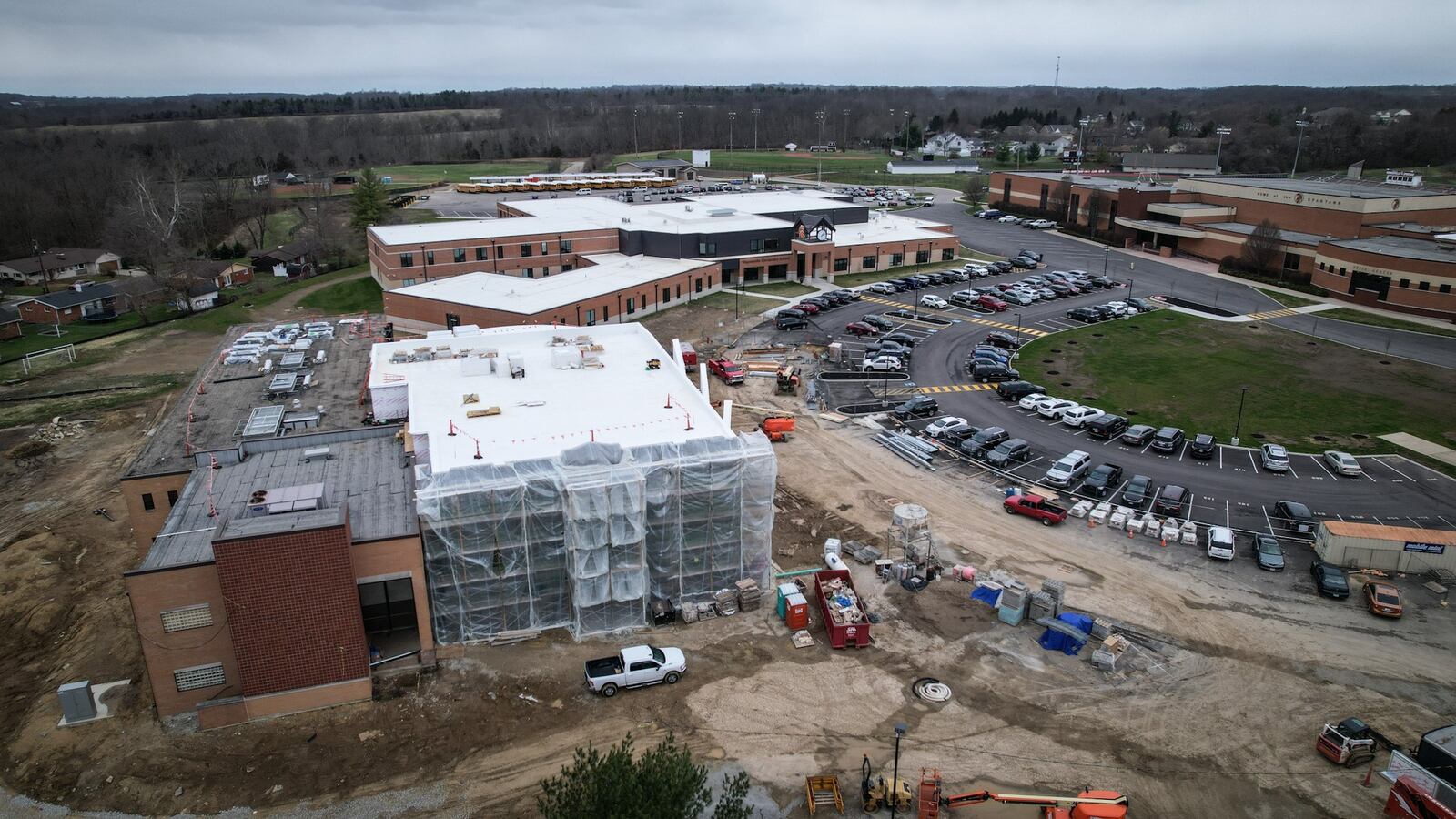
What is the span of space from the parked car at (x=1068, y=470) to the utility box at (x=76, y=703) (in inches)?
1413

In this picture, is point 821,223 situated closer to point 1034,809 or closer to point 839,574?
point 839,574

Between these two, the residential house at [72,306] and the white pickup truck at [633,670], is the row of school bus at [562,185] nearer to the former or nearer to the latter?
the residential house at [72,306]

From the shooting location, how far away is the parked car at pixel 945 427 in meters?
42.8

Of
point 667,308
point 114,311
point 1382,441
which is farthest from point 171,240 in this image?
point 1382,441

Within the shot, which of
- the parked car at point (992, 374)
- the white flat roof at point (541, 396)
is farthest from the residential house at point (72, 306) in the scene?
the parked car at point (992, 374)

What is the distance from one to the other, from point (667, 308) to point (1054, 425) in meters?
33.5

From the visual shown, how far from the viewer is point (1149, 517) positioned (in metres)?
33.9

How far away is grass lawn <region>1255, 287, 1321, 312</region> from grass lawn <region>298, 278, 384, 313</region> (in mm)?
76620

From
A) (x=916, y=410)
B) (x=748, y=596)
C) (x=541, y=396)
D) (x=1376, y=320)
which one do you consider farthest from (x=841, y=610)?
(x=1376, y=320)

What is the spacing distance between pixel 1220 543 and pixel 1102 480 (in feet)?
20.4

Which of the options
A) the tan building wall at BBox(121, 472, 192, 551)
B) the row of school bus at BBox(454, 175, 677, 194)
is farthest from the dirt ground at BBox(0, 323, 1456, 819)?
the row of school bus at BBox(454, 175, 677, 194)

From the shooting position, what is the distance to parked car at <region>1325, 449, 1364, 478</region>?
3788 centimetres

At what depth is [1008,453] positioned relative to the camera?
3966 cm

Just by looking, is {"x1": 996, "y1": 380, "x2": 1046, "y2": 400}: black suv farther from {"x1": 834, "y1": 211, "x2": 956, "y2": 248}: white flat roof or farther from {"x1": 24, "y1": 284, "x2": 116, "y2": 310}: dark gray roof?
{"x1": 24, "y1": 284, "x2": 116, "y2": 310}: dark gray roof
